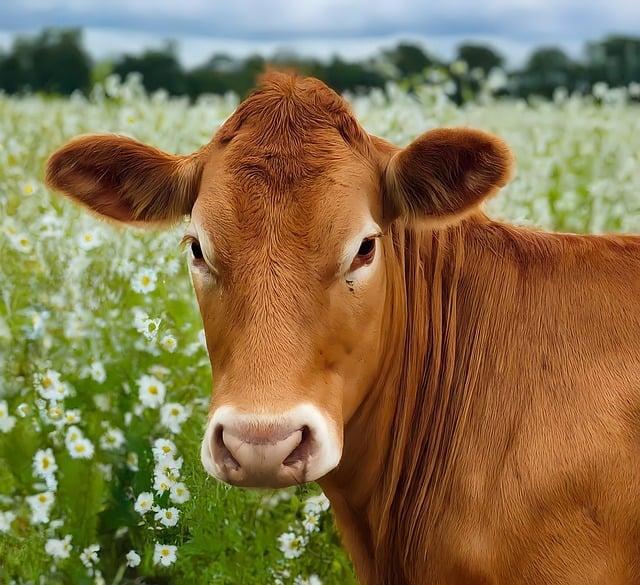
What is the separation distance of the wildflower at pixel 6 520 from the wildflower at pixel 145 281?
50.8 inches

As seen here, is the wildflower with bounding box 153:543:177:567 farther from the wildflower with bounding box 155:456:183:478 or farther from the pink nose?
the pink nose

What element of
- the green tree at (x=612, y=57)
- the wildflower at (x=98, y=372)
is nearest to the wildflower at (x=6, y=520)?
the wildflower at (x=98, y=372)

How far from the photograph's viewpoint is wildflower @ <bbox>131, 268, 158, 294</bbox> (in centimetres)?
546

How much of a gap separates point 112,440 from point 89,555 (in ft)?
1.95

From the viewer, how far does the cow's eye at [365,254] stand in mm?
3963

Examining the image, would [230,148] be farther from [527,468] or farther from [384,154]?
[527,468]

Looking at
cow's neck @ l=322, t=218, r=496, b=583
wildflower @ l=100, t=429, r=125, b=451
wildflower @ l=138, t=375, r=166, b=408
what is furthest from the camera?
wildflower @ l=100, t=429, r=125, b=451

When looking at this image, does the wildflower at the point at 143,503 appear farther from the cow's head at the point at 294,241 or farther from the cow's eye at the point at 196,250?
the cow's eye at the point at 196,250

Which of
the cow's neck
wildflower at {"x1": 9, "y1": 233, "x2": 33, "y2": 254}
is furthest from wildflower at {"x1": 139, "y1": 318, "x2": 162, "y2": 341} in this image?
wildflower at {"x1": 9, "y1": 233, "x2": 33, "y2": 254}

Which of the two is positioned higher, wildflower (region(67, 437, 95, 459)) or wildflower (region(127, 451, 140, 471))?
wildflower (region(67, 437, 95, 459))

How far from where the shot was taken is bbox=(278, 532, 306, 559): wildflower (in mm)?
5109

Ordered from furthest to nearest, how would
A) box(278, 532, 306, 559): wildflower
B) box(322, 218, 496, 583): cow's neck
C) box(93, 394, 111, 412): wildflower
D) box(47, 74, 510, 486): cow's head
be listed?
box(93, 394, 111, 412): wildflower
box(278, 532, 306, 559): wildflower
box(322, 218, 496, 583): cow's neck
box(47, 74, 510, 486): cow's head

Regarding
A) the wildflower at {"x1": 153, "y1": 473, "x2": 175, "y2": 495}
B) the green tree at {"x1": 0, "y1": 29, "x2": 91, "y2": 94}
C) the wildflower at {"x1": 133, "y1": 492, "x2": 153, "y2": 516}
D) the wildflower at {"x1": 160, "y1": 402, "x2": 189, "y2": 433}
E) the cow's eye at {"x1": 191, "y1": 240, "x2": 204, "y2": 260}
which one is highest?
the cow's eye at {"x1": 191, "y1": 240, "x2": 204, "y2": 260}

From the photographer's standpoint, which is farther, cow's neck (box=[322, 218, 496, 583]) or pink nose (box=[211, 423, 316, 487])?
cow's neck (box=[322, 218, 496, 583])
